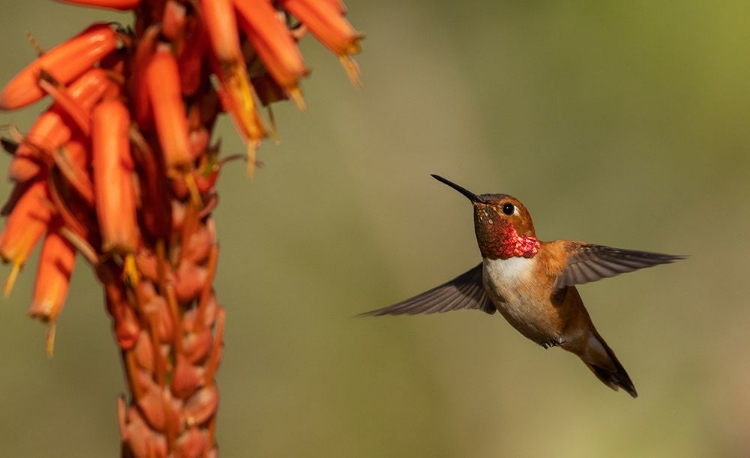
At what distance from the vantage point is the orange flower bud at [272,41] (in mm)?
2611

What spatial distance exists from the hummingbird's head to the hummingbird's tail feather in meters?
1.00

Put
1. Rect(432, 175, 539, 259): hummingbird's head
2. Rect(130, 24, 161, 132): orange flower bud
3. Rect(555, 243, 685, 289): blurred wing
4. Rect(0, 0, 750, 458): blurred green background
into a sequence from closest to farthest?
Rect(130, 24, 161, 132): orange flower bud → Rect(555, 243, 685, 289): blurred wing → Rect(432, 175, 539, 259): hummingbird's head → Rect(0, 0, 750, 458): blurred green background

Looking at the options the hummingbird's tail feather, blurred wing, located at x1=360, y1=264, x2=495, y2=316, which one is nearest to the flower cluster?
blurred wing, located at x1=360, y1=264, x2=495, y2=316

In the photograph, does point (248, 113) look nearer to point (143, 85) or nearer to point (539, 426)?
point (143, 85)

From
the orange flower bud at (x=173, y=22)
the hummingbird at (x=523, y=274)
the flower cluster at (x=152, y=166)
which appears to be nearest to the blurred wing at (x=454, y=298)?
the hummingbird at (x=523, y=274)

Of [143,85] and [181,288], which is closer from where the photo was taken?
[143,85]

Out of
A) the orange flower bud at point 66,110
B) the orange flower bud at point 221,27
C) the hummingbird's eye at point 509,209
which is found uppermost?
the orange flower bud at point 221,27

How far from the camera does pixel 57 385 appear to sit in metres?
6.84

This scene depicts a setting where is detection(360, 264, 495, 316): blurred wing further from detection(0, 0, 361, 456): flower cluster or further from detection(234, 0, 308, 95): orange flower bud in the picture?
detection(234, 0, 308, 95): orange flower bud

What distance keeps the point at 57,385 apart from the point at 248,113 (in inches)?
186

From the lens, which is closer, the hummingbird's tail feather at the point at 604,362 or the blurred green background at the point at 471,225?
the hummingbird's tail feather at the point at 604,362

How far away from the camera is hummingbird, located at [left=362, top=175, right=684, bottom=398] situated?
4.57m

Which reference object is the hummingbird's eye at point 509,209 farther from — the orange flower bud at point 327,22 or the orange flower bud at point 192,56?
the orange flower bud at point 192,56

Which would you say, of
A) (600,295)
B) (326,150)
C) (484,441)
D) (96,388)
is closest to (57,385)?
(96,388)
